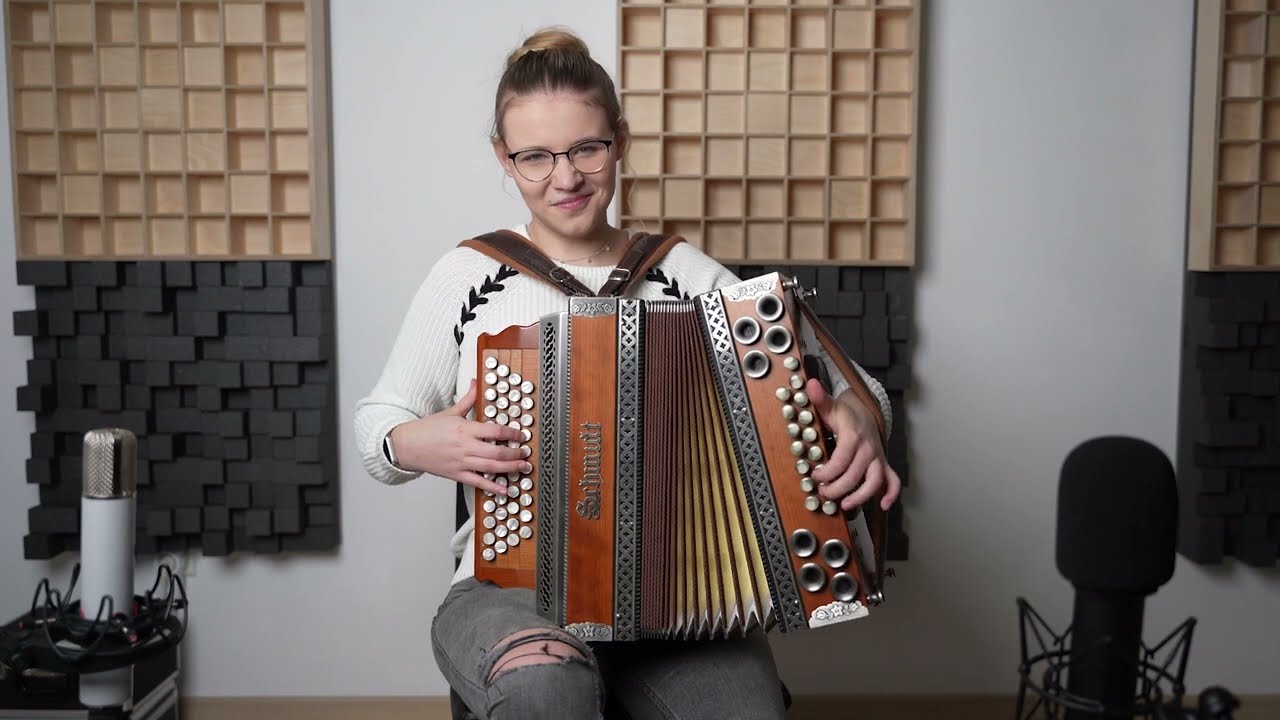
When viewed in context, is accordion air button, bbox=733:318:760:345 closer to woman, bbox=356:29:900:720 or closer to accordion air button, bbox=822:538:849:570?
woman, bbox=356:29:900:720

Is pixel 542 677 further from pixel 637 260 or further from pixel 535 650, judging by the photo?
pixel 637 260

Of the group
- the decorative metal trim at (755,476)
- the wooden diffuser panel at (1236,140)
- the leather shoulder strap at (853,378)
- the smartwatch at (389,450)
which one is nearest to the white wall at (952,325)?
the wooden diffuser panel at (1236,140)

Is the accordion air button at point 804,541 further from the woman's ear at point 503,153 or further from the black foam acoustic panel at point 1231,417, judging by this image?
the black foam acoustic panel at point 1231,417

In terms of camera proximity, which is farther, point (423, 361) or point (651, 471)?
point (423, 361)

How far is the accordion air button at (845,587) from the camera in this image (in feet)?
5.03

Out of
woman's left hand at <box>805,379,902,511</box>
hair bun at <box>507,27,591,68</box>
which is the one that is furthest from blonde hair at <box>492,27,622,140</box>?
woman's left hand at <box>805,379,902,511</box>

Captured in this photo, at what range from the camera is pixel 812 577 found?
1545 millimetres

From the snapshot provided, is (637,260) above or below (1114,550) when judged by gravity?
above

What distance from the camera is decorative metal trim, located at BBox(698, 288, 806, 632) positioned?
1.55 meters

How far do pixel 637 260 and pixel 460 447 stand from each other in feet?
1.65

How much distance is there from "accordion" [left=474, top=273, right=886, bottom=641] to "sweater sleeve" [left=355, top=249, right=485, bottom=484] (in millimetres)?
376

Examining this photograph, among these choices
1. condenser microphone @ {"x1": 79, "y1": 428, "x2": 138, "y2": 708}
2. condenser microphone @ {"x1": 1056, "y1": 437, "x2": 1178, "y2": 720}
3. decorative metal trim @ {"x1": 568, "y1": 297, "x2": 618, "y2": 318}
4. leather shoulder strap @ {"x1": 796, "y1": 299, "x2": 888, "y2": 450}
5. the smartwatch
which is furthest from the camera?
the smartwatch

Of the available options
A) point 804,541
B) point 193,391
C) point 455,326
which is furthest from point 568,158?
point 193,391

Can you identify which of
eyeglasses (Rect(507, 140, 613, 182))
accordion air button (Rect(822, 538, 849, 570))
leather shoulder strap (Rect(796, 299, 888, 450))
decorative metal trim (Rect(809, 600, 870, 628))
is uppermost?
eyeglasses (Rect(507, 140, 613, 182))
